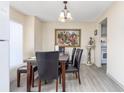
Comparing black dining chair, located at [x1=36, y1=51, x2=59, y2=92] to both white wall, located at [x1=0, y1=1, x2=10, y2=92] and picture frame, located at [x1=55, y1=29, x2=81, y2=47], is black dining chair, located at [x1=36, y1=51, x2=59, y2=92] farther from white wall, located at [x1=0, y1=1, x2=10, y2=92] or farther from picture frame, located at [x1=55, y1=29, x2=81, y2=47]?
picture frame, located at [x1=55, y1=29, x2=81, y2=47]

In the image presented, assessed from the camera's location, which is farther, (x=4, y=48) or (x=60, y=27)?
(x=60, y=27)

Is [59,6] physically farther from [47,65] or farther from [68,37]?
[68,37]

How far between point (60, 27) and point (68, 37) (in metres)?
0.72

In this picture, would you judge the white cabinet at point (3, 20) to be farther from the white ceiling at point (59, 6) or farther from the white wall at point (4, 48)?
the white ceiling at point (59, 6)

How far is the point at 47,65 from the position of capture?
10.0 ft

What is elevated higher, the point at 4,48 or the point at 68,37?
the point at 68,37

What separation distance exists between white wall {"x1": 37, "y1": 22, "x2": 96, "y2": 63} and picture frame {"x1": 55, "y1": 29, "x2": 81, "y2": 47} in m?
0.17

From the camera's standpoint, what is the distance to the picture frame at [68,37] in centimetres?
773

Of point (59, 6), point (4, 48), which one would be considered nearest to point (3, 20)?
point (4, 48)

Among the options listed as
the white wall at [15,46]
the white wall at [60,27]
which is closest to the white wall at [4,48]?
the white wall at [15,46]

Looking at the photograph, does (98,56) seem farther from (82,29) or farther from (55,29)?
(55,29)

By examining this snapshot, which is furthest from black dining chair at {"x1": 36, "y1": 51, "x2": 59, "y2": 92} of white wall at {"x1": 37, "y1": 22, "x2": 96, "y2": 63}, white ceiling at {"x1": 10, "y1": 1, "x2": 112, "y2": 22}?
white wall at {"x1": 37, "y1": 22, "x2": 96, "y2": 63}

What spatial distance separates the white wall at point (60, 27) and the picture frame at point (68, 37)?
0.17m

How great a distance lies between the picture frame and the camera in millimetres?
7727
